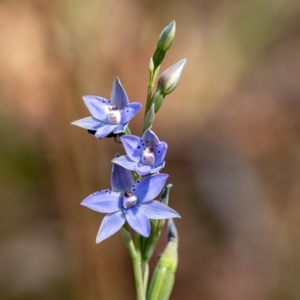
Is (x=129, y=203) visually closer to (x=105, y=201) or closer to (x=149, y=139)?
(x=105, y=201)

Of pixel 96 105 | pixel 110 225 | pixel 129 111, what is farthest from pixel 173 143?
pixel 110 225

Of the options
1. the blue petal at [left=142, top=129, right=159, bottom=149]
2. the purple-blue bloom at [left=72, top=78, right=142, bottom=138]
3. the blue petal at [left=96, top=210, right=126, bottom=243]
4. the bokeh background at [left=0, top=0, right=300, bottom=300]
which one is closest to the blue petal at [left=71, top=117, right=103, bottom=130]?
the purple-blue bloom at [left=72, top=78, right=142, bottom=138]

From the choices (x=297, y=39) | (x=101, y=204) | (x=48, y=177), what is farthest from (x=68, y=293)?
(x=297, y=39)

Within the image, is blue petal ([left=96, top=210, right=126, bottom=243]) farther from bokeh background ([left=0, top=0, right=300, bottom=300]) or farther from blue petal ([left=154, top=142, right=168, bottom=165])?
bokeh background ([left=0, top=0, right=300, bottom=300])

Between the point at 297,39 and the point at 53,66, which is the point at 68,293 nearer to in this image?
the point at 53,66

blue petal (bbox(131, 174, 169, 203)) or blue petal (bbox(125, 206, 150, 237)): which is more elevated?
blue petal (bbox(131, 174, 169, 203))
